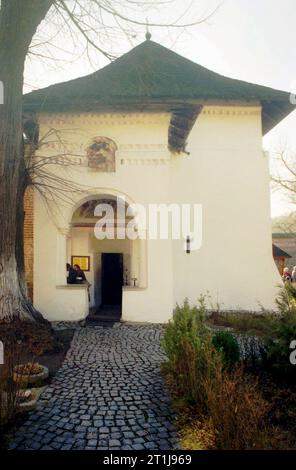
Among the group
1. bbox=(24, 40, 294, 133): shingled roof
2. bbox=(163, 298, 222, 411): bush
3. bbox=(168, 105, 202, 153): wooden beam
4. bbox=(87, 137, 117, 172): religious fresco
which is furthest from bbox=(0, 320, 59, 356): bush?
bbox=(168, 105, 202, 153): wooden beam

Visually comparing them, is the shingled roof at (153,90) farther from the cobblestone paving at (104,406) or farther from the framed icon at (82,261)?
the cobblestone paving at (104,406)

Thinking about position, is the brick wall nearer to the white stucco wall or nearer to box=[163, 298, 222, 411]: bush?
the white stucco wall

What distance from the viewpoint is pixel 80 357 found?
5496 mm

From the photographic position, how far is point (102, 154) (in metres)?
8.34

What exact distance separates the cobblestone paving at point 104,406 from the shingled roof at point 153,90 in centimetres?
648

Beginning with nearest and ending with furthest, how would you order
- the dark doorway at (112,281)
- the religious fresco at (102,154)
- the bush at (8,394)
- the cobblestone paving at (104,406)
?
the cobblestone paving at (104,406) < the bush at (8,394) < the religious fresco at (102,154) < the dark doorway at (112,281)

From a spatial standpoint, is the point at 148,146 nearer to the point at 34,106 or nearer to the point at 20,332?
the point at 34,106

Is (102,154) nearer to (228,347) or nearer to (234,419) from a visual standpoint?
(228,347)

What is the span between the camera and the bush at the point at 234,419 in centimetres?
269

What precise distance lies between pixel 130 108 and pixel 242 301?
7319 millimetres

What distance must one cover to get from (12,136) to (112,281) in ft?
23.5

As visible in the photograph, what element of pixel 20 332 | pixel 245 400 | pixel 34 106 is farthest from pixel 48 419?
pixel 34 106

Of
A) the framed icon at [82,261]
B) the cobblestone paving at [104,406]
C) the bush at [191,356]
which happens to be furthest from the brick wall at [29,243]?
the bush at [191,356]

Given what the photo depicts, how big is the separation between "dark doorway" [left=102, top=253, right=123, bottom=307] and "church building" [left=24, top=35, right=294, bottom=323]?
0.14ft
